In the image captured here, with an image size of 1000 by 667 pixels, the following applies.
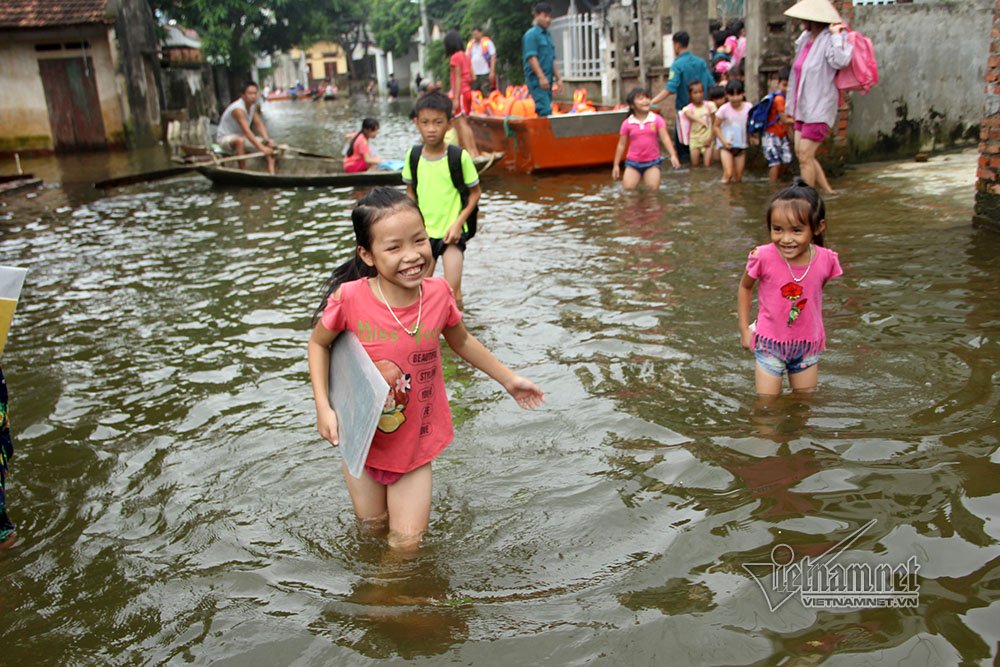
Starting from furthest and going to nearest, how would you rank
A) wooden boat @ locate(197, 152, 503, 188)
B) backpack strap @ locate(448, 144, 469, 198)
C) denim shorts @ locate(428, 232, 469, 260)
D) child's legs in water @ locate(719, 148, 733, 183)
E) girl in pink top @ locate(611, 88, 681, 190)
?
wooden boat @ locate(197, 152, 503, 188) < child's legs in water @ locate(719, 148, 733, 183) < girl in pink top @ locate(611, 88, 681, 190) < denim shorts @ locate(428, 232, 469, 260) < backpack strap @ locate(448, 144, 469, 198)

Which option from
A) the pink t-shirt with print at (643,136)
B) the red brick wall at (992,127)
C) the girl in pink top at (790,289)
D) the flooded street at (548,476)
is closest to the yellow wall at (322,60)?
the pink t-shirt with print at (643,136)

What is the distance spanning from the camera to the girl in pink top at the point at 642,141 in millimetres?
11016

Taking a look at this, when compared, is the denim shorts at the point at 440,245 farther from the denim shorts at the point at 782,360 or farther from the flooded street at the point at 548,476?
the denim shorts at the point at 782,360

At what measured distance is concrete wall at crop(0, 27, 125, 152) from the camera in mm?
23781

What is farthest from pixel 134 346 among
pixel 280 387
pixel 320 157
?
pixel 320 157

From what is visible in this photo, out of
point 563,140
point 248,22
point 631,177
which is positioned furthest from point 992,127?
point 248,22

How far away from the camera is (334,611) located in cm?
322

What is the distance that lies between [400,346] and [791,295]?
2085 millimetres

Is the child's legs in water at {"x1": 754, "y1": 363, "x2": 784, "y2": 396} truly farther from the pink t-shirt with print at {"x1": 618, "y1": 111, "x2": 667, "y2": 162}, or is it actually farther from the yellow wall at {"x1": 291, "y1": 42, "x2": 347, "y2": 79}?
the yellow wall at {"x1": 291, "y1": 42, "x2": 347, "y2": 79}

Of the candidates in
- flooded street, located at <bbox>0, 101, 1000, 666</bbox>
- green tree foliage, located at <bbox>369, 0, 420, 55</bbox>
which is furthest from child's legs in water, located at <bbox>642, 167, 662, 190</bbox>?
green tree foliage, located at <bbox>369, 0, 420, 55</bbox>

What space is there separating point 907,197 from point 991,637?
7627 mm

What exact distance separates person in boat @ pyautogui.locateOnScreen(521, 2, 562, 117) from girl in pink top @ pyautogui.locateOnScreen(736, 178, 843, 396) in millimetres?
9527

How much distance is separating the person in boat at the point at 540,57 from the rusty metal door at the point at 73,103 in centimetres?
1544

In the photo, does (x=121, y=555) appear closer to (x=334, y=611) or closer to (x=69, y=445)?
(x=334, y=611)
